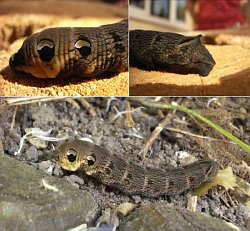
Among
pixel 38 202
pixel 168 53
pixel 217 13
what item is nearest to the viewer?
pixel 38 202

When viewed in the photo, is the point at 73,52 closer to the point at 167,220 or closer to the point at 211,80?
the point at 211,80

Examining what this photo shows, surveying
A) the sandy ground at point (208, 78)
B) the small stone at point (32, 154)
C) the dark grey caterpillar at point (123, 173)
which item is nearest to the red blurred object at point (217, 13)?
the sandy ground at point (208, 78)

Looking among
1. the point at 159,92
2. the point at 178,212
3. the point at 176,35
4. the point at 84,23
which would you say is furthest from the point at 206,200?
the point at 84,23

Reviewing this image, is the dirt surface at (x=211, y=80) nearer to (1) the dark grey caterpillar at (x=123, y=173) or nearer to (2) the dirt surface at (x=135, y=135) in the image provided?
(2) the dirt surface at (x=135, y=135)

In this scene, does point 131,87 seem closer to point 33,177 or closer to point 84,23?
point 84,23

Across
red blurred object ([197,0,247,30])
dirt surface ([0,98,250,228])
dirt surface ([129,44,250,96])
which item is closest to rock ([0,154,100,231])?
dirt surface ([0,98,250,228])

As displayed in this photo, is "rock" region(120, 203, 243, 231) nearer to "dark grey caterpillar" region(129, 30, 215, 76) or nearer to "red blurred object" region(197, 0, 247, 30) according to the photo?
"dark grey caterpillar" region(129, 30, 215, 76)

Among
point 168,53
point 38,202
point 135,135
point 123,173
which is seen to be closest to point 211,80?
point 168,53
